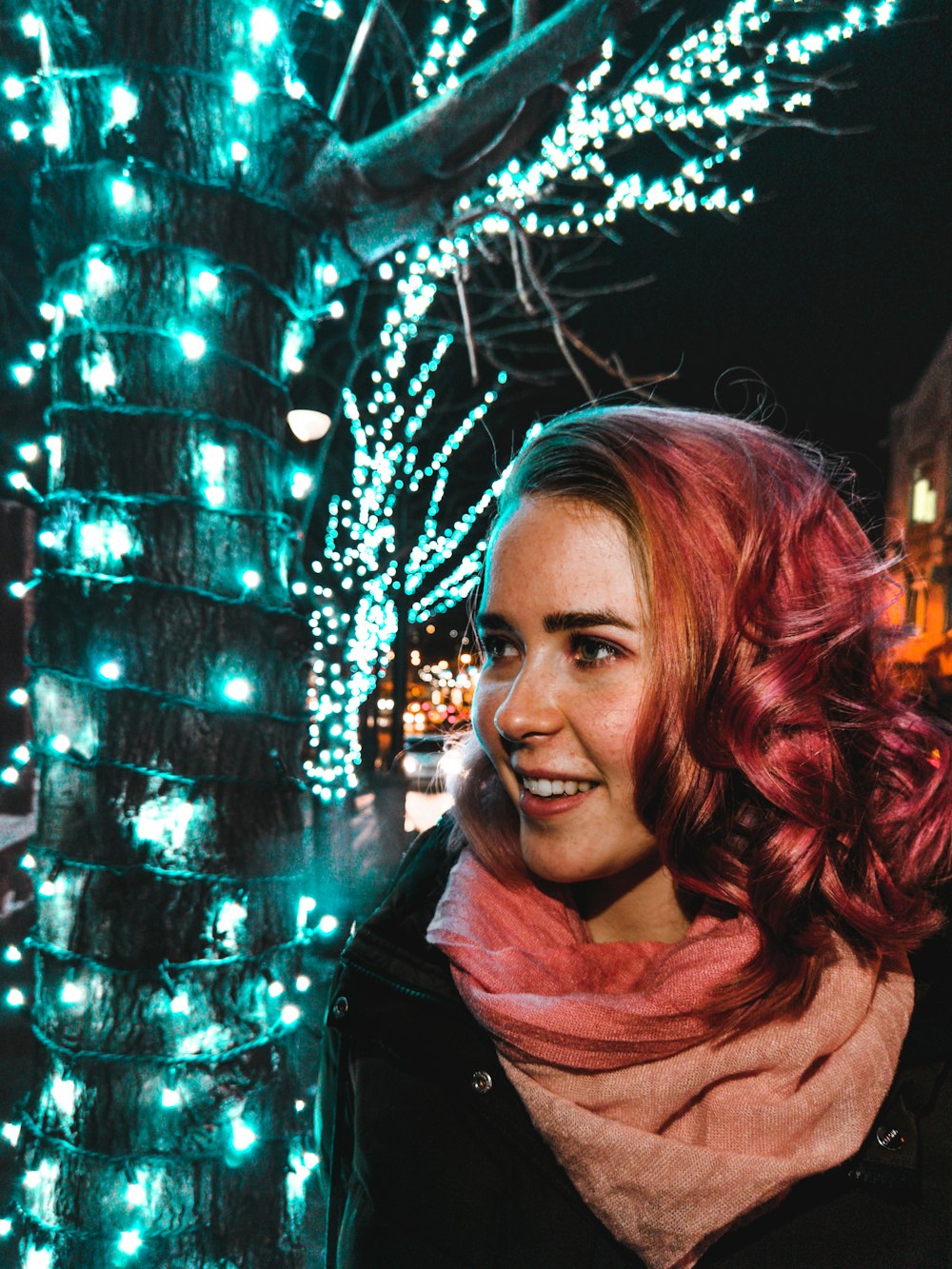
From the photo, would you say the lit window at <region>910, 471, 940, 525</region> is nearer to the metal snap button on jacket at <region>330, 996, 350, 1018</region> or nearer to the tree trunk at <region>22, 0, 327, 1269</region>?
the tree trunk at <region>22, 0, 327, 1269</region>

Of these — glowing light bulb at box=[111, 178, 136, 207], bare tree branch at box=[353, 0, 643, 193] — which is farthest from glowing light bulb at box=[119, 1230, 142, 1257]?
bare tree branch at box=[353, 0, 643, 193]

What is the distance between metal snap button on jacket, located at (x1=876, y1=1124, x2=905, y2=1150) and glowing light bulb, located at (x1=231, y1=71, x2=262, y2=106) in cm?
286

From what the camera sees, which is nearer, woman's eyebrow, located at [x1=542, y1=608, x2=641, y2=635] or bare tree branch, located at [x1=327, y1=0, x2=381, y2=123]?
woman's eyebrow, located at [x1=542, y1=608, x2=641, y2=635]

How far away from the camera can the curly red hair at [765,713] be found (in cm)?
139

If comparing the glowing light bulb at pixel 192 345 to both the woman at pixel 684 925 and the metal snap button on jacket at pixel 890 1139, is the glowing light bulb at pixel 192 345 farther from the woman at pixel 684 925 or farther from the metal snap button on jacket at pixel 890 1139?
the metal snap button on jacket at pixel 890 1139

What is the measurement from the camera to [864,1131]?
4.11 ft

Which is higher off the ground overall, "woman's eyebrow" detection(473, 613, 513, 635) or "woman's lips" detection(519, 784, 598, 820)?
"woman's eyebrow" detection(473, 613, 513, 635)

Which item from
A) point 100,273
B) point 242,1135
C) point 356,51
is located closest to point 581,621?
point 100,273

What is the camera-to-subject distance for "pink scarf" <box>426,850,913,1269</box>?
48.1 inches

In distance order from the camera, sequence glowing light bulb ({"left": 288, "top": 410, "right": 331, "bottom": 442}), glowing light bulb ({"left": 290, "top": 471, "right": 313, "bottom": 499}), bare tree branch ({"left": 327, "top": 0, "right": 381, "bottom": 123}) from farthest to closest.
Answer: glowing light bulb ({"left": 288, "top": 410, "right": 331, "bottom": 442}) < bare tree branch ({"left": 327, "top": 0, "right": 381, "bottom": 123}) < glowing light bulb ({"left": 290, "top": 471, "right": 313, "bottom": 499})

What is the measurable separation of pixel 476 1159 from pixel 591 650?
945mm

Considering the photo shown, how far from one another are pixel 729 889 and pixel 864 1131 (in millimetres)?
395

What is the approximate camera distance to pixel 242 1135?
2.33 m

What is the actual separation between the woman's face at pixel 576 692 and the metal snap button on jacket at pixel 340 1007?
55cm
